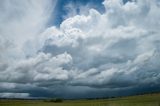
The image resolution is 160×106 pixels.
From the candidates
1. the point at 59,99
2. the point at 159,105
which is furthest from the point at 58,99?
the point at 159,105

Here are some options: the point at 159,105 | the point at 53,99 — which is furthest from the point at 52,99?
the point at 159,105

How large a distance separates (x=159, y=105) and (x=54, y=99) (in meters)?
122

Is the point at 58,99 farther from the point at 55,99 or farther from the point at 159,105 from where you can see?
the point at 159,105

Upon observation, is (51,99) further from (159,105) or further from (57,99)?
(159,105)

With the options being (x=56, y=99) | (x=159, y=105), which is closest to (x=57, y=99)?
(x=56, y=99)

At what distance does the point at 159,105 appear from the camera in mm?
49969

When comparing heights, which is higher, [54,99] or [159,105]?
[54,99]

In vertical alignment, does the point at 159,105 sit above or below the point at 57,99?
below

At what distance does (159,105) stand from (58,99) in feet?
404

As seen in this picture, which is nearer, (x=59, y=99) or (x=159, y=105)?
(x=159, y=105)

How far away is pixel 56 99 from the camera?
168125 millimetres

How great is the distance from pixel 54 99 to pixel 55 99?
823mm

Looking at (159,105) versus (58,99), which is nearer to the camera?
(159,105)

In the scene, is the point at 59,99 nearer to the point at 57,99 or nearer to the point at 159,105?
the point at 57,99
